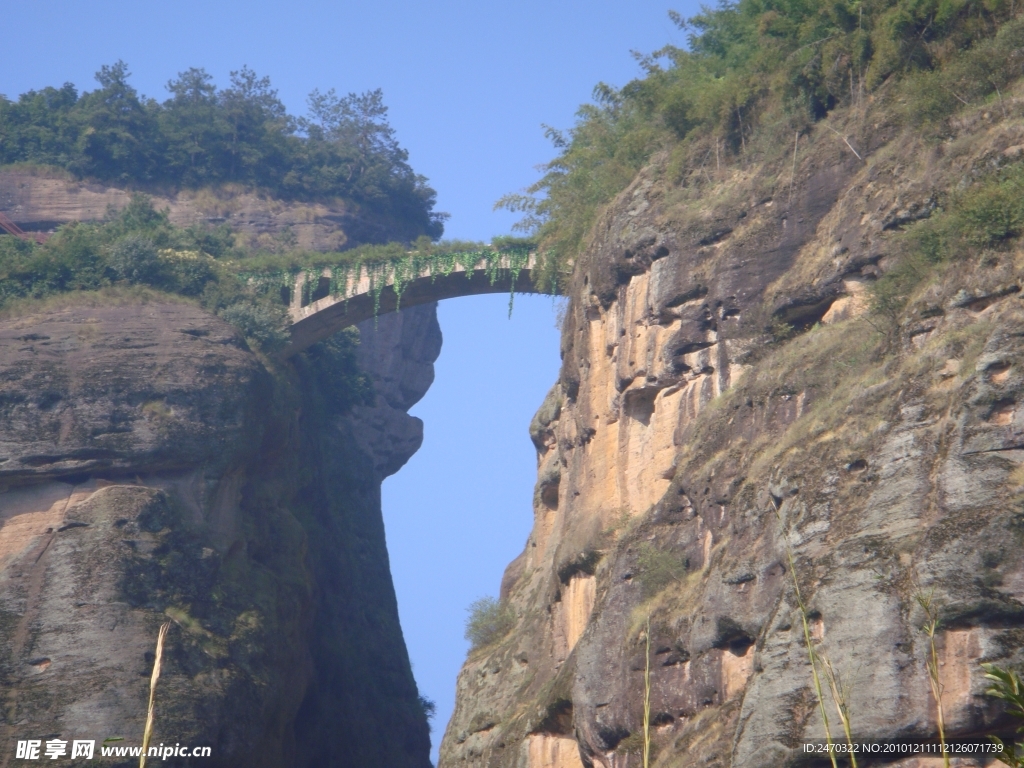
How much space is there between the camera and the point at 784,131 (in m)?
26.1

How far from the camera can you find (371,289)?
133 ft

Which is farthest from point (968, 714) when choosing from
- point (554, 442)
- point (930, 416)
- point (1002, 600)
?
point (554, 442)

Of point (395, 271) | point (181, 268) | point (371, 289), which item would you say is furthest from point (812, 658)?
point (181, 268)

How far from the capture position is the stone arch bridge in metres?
39.4

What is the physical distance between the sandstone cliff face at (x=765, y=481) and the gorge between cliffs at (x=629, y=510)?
2.1 inches

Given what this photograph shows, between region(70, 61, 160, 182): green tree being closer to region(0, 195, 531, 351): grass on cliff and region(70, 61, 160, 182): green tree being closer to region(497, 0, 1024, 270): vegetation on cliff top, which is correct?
region(0, 195, 531, 351): grass on cliff

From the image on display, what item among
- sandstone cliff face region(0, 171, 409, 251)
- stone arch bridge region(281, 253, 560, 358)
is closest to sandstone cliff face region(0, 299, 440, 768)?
stone arch bridge region(281, 253, 560, 358)

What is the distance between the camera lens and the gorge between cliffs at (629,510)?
15.3 m

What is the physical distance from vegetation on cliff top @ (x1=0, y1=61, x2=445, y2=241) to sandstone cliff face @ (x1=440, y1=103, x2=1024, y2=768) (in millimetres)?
26384

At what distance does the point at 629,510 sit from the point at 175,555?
12.4m

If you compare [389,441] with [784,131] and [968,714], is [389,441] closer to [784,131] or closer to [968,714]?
[784,131]

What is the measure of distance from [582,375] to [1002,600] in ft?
53.2

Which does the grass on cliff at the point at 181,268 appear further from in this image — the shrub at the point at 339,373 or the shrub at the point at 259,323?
the shrub at the point at 339,373

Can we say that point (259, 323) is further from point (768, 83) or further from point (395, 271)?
point (768, 83)
